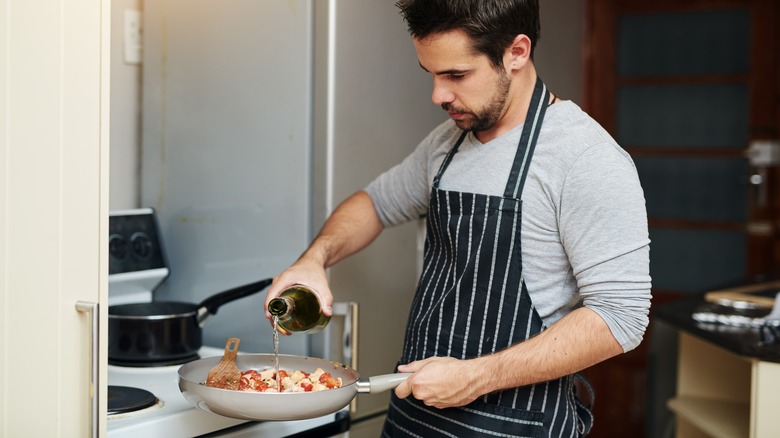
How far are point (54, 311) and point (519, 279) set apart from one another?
0.72m

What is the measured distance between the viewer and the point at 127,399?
1548 millimetres

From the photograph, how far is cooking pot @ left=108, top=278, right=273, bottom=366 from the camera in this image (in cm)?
179

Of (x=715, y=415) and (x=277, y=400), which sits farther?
(x=715, y=415)

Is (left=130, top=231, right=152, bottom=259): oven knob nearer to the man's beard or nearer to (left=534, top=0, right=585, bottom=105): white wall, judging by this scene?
the man's beard

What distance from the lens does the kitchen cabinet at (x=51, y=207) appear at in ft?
3.98

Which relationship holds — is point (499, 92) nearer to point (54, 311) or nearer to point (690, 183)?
point (54, 311)

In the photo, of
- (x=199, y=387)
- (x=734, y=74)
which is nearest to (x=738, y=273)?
(x=734, y=74)

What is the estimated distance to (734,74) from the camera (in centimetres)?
426

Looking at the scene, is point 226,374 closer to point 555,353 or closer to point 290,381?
point 290,381

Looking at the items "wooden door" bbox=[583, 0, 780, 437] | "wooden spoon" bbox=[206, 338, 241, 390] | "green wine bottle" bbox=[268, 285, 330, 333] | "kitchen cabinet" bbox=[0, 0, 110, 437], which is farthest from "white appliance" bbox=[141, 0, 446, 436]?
"wooden door" bbox=[583, 0, 780, 437]

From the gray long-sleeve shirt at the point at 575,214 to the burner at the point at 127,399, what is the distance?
0.65 m

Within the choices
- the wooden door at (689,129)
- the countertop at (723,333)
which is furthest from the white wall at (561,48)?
the wooden door at (689,129)

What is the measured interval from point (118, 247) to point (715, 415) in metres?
1.62

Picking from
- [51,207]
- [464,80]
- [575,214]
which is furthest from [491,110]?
[51,207]
